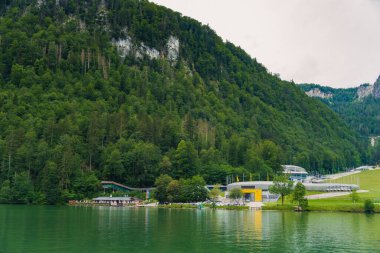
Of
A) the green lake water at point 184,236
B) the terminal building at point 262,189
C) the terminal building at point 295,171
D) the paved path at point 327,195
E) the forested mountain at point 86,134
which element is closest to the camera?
the green lake water at point 184,236

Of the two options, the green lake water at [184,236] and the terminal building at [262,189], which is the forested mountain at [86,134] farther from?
the green lake water at [184,236]

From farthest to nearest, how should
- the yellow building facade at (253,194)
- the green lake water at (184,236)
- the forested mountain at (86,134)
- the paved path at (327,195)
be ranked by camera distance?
the forested mountain at (86,134), the yellow building facade at (253,194), the paved path at (327,195), the green lake water at (184,236)

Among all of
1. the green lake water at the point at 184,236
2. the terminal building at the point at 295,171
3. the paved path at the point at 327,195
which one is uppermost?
the terminal building at the point at 295,171

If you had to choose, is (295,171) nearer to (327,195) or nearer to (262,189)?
(262,189)

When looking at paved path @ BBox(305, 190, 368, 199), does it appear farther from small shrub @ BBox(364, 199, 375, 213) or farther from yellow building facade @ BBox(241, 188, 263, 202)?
small shrub @ BBox(364, 199, 375, 213)

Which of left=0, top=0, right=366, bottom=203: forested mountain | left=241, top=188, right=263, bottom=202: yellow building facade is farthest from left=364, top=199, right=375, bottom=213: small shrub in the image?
left=0, top=0, right=366, bottom=203: forested mountain

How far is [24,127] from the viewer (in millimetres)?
142750

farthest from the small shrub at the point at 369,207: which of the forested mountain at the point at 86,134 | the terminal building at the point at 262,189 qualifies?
the forested mountain at the point at 86,134

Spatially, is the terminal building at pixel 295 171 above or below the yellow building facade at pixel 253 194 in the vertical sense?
above

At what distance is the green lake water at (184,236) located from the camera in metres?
46.2

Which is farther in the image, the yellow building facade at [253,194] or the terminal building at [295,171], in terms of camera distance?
the terminal building at [295,171]

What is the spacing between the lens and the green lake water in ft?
152

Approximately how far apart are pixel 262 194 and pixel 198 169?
20.7m

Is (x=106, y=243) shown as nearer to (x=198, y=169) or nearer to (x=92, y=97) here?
(x=198, y=169)
